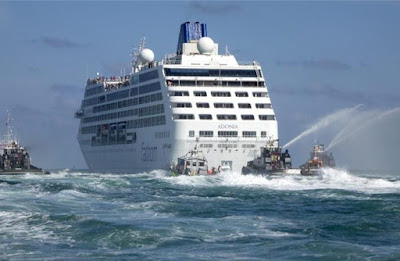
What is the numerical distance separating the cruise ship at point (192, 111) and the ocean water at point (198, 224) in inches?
1043

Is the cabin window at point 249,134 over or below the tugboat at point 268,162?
over

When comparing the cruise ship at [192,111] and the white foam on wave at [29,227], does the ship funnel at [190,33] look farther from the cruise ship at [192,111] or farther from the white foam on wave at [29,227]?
the white foam on wave at [29,227]

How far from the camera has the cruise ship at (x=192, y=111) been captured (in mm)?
94250

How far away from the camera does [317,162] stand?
100562 millimetres

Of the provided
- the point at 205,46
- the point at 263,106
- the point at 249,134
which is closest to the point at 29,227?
the point at 249,134

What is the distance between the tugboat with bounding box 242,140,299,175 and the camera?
92.1 metres

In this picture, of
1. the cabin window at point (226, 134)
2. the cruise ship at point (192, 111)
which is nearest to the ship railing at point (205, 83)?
the cruise ship at point (192, 111)

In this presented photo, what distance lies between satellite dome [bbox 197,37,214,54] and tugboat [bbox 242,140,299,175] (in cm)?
1647

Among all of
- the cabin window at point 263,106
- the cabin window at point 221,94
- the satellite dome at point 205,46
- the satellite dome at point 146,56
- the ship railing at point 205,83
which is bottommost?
the cabin window at point 263,106

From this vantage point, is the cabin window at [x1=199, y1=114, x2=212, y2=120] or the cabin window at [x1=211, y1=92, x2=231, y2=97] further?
the cabin window at [x1=211, y1=92, x2=231, y2=97]

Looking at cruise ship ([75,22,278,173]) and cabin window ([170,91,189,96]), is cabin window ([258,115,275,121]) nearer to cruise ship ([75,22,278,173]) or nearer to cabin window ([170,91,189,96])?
cruise ship ([75,22,278,173])

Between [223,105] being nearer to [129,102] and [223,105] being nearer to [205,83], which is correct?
[205,83]

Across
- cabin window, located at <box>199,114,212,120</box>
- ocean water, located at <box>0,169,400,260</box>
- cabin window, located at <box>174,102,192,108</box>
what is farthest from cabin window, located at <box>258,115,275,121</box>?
ocean water, located at <box>0,169,400,260</box>

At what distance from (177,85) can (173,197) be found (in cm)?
3976
